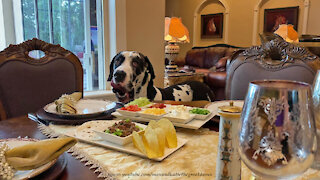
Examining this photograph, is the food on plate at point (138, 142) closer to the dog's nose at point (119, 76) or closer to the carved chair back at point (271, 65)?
the dog's nose at point (119, 76)

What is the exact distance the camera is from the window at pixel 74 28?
2193 millimetres

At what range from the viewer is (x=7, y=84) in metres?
1.41

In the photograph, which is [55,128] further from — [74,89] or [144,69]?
[144,69]

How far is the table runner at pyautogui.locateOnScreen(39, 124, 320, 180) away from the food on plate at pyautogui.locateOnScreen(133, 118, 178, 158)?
0.03 meters

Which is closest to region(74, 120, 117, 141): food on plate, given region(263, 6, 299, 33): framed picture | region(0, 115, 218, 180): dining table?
region(0, 115, 218, 180): dining table

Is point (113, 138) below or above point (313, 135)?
below

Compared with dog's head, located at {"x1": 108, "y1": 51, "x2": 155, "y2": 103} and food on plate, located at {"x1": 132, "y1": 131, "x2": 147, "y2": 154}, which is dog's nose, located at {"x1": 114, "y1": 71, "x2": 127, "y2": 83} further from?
food on plate, located at {"x1": 132, "y1": 131, "x2": 147, "y2": 154}

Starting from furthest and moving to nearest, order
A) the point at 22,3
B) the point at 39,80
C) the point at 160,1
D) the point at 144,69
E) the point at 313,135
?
1. the point at 160,1
2. the point at 22,3
3. the point at 144,69
4. the point at 39,80
5. the point at 313,135

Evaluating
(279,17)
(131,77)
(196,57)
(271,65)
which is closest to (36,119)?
(131,77)

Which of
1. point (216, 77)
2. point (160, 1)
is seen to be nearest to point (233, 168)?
point (160, 1)

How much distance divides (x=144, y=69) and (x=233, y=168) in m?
1.38

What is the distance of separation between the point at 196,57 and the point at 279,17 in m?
2.34

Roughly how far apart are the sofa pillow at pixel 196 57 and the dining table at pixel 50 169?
19.8 ft

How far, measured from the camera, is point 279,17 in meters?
6.45
